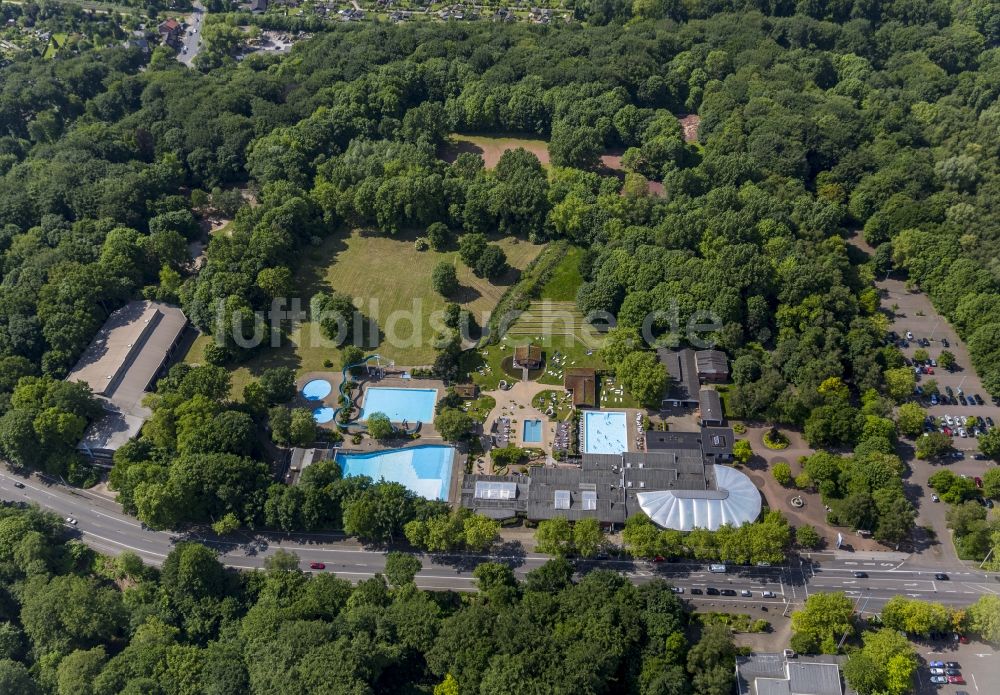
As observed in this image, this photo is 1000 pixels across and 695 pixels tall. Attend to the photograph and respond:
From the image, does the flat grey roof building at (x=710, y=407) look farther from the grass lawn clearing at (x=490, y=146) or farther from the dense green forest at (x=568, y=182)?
the grass lawn clearing at (x=490, y=146)

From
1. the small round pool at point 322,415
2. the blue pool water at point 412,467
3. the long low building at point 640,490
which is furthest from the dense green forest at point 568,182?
the blue pool water at point 412,467

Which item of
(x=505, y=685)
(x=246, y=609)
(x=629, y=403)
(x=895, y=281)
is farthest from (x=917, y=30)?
(x=246, y=609)

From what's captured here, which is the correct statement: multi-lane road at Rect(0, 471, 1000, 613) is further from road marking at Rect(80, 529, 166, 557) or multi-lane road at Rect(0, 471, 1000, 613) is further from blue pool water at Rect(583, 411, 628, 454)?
blue pool water at Rect(583, 411, 628, 454)

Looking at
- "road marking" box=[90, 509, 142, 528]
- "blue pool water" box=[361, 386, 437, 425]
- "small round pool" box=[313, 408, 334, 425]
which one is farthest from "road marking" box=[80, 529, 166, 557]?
"blue pool water" box=[361, 386, 437, 425]

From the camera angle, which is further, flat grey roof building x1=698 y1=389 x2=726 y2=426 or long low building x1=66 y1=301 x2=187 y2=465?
flat grey roof building x1=698 y1=389 x2=726 y2=426

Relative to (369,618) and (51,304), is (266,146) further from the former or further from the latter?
A: (369,618)

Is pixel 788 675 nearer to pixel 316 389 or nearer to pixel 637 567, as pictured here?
pixel 637 567

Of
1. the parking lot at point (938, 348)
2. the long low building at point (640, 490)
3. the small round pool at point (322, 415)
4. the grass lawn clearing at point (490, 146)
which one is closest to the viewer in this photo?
the long low building at point (640, 490)
